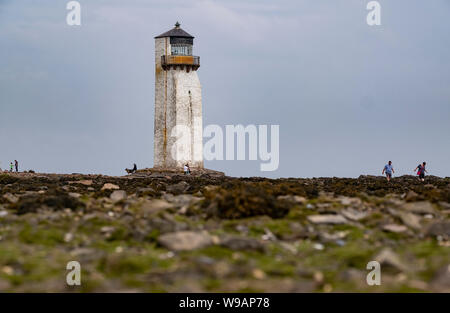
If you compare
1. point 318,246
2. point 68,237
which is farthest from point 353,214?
point 68,237

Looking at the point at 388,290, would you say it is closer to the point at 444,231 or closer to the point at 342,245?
the point at 342,245

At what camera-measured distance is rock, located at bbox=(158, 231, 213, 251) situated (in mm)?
14805

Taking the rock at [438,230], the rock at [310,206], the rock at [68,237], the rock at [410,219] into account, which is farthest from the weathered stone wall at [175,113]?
the rock at [438,230]

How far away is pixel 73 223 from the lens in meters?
18.1

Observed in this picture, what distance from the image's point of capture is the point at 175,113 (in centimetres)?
6469

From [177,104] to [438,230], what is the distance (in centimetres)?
Answer: 4885

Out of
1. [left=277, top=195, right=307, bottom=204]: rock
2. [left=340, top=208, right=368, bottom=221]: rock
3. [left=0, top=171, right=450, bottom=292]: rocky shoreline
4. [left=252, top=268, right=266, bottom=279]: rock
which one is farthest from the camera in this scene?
[left=277, top=195, right=307, bottom=204]: rock

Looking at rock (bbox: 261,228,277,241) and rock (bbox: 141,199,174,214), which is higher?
rock (bbox: 141,199,174,214)

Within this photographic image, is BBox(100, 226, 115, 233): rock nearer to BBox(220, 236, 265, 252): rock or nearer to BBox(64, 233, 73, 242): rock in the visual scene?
BBox(64, 233, 73, 242): rock

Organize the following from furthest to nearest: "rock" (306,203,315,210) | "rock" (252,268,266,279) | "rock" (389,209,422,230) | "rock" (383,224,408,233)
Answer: "rock" (306,203,315,210) < "rock" (389,209,422,230) < "rock" (383,224,408,233) < "rock" (252,268,266,279)

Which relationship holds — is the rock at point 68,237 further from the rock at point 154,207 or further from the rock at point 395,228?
the rock at point 395,228

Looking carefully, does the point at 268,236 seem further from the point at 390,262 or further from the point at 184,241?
A: the point at 390,262

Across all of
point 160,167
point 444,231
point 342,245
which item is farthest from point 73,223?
point 160,167

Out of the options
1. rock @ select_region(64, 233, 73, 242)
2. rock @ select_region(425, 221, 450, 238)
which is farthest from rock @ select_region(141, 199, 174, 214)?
rock @ select_region(425, 221, 450, 238)
